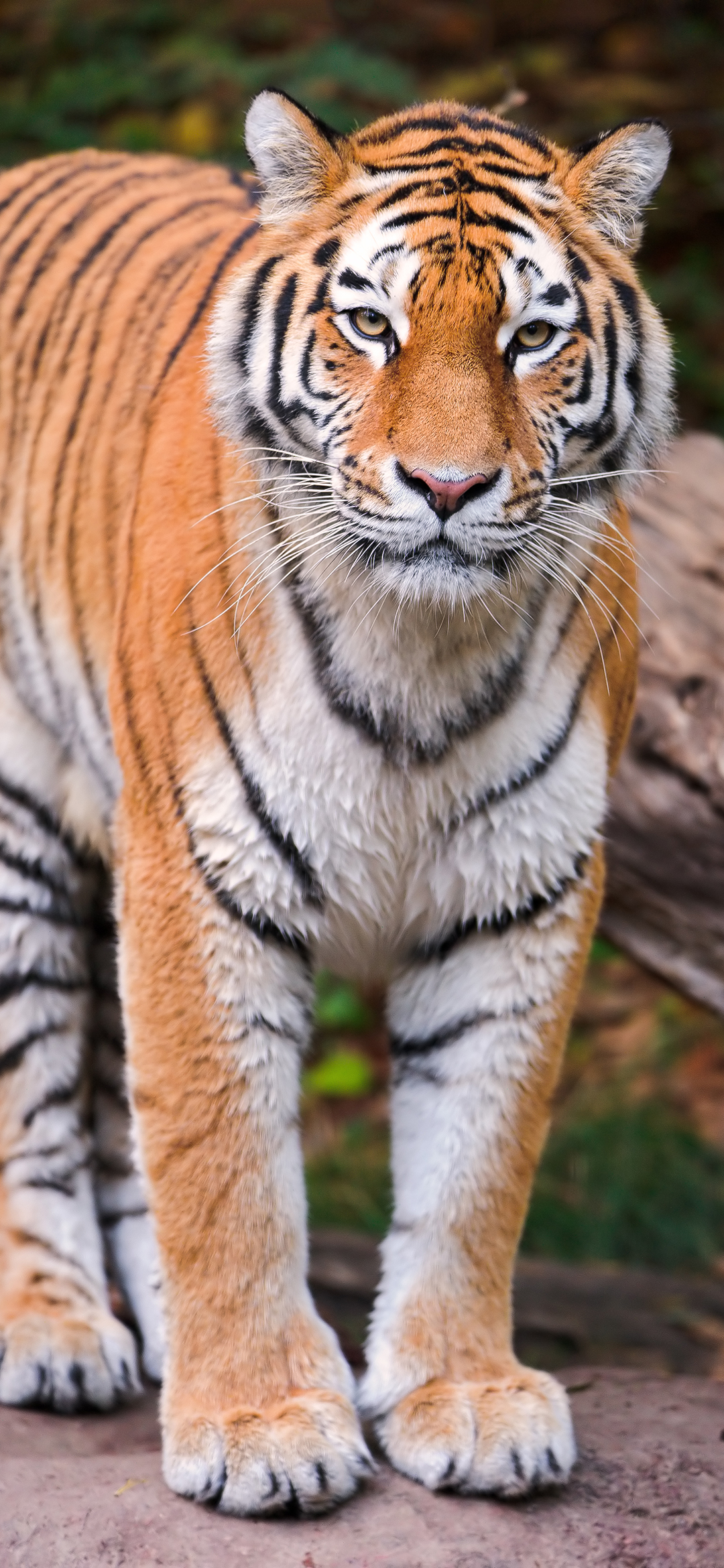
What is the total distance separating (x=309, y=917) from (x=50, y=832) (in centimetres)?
75

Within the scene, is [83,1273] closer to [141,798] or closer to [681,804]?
[141,798]

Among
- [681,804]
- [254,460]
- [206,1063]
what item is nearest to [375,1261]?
[681,804]

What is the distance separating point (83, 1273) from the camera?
2932mm

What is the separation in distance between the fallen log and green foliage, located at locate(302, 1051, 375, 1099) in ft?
5.82

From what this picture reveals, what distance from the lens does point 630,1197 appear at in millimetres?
4367

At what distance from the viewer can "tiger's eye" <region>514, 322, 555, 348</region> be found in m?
2.07

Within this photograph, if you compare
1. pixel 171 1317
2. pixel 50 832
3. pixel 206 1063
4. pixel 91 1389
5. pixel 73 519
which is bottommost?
pixel 91 1389

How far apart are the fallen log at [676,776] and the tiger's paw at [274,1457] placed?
1.29m

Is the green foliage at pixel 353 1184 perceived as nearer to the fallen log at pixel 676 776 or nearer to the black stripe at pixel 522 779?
the fallen log at pixel 676 776

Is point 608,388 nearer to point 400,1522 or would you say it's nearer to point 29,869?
point 29,869

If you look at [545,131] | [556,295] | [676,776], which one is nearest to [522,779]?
[556,295]

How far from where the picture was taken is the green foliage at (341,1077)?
506 centimetres

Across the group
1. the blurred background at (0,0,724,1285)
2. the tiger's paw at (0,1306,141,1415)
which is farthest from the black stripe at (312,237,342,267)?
the tiger's paw at (0,1306,141,1415)

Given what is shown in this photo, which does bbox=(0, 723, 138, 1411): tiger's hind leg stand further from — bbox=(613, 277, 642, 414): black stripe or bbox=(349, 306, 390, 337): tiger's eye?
bbox=(613, 277, 642, 414): black stripe
